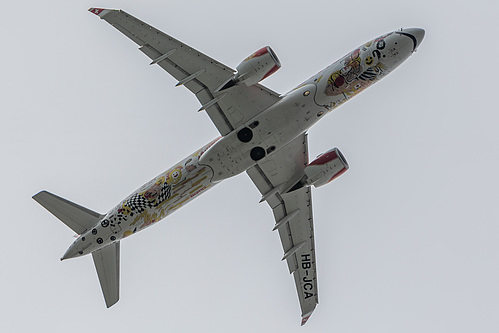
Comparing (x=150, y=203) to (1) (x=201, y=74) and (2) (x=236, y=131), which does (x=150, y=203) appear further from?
(1) (x=201, y=74)

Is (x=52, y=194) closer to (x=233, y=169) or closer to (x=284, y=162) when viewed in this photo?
(x=233, y=169)

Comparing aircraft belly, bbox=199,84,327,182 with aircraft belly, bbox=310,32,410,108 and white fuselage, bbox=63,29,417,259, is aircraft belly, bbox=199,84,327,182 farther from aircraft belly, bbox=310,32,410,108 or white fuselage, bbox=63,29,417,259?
aircraft belly, bbox=310,32,410,108

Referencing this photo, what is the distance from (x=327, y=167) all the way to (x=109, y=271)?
50.4 ft

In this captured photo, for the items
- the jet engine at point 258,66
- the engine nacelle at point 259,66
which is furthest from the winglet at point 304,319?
the engine nacelle at point 259,66

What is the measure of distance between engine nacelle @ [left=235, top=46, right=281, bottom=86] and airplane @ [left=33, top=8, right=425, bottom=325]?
0.19ft

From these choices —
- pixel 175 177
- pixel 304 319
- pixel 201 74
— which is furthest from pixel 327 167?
pixel 304 319

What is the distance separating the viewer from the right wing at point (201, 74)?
43562 millimetres

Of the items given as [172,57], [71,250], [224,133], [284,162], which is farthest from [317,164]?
[71,250]

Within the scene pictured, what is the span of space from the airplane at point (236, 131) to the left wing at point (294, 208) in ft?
0.24

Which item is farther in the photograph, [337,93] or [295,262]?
[295,262]

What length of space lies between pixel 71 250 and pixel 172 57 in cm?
1343

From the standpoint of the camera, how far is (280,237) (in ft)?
171

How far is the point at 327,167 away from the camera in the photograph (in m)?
47.2

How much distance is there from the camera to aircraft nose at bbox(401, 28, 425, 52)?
4381 centimetres
